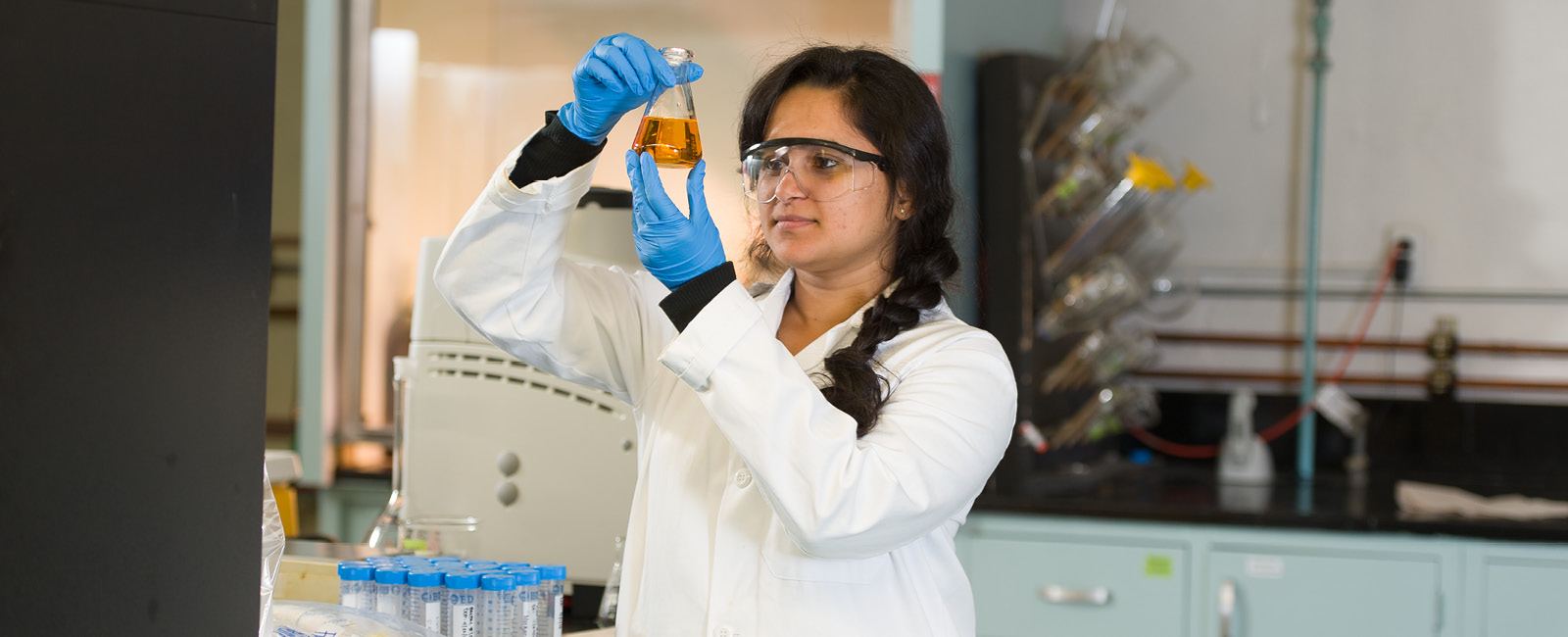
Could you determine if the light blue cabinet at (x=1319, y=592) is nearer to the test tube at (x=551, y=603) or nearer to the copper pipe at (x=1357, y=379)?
the copper pipe at (x=1357, y=379)

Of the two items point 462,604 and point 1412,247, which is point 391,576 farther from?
point 1412,247

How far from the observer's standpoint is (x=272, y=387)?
3.01 m

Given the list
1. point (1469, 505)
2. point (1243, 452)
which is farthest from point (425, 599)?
point (1243, 452)

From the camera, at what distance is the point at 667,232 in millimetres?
1195

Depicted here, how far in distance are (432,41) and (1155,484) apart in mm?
2025

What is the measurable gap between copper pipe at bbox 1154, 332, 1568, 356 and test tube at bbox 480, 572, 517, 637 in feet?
8.85

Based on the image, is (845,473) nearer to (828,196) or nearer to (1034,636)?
(828,196)

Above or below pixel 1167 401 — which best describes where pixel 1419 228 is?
above

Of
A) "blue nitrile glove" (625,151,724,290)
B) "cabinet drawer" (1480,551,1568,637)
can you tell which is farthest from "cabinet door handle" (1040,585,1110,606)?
"blue nitrile glove" (625,151,724,290)

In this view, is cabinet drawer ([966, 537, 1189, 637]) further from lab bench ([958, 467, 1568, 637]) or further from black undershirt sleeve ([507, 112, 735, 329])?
black undershirt sleeve ([507, 112, 735, 329])

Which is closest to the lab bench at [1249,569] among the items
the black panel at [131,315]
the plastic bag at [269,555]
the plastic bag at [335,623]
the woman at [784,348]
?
the woman at [784,348]

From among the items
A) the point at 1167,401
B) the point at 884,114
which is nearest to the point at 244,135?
the point at 884,114

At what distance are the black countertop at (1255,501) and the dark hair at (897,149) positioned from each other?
1.24 meters

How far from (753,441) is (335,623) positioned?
40 centimetres
